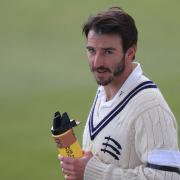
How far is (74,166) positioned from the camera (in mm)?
1986

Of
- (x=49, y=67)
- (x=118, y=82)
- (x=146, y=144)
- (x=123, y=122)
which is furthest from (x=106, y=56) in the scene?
(x=49, y=67)

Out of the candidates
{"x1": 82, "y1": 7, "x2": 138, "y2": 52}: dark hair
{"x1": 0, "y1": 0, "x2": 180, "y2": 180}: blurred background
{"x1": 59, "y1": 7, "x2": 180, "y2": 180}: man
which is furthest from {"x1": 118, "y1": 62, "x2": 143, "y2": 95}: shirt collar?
{"x1": 0, "y1": 0, "x2": 180, "y2": 180}: blurred background

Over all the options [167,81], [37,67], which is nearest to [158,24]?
[167,81]

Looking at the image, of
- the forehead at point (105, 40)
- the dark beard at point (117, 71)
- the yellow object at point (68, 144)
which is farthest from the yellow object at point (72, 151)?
the forehead at point (105, 40)

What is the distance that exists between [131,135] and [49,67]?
3696 mm

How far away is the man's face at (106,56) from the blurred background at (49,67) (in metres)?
2.24

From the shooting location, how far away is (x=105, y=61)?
80.6 inches

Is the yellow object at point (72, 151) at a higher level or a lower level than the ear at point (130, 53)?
lower

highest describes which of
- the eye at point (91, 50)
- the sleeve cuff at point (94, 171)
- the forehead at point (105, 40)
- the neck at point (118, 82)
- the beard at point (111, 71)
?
the forehead at point (105, 40)

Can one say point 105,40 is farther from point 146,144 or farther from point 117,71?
point 146,144

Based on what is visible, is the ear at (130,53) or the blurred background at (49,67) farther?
the blurred background at (49,67)

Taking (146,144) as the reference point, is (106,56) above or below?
above

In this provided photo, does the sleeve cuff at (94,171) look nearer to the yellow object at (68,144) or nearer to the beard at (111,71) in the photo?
the yellow object at (68,144)

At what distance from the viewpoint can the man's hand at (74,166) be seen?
1986mm
